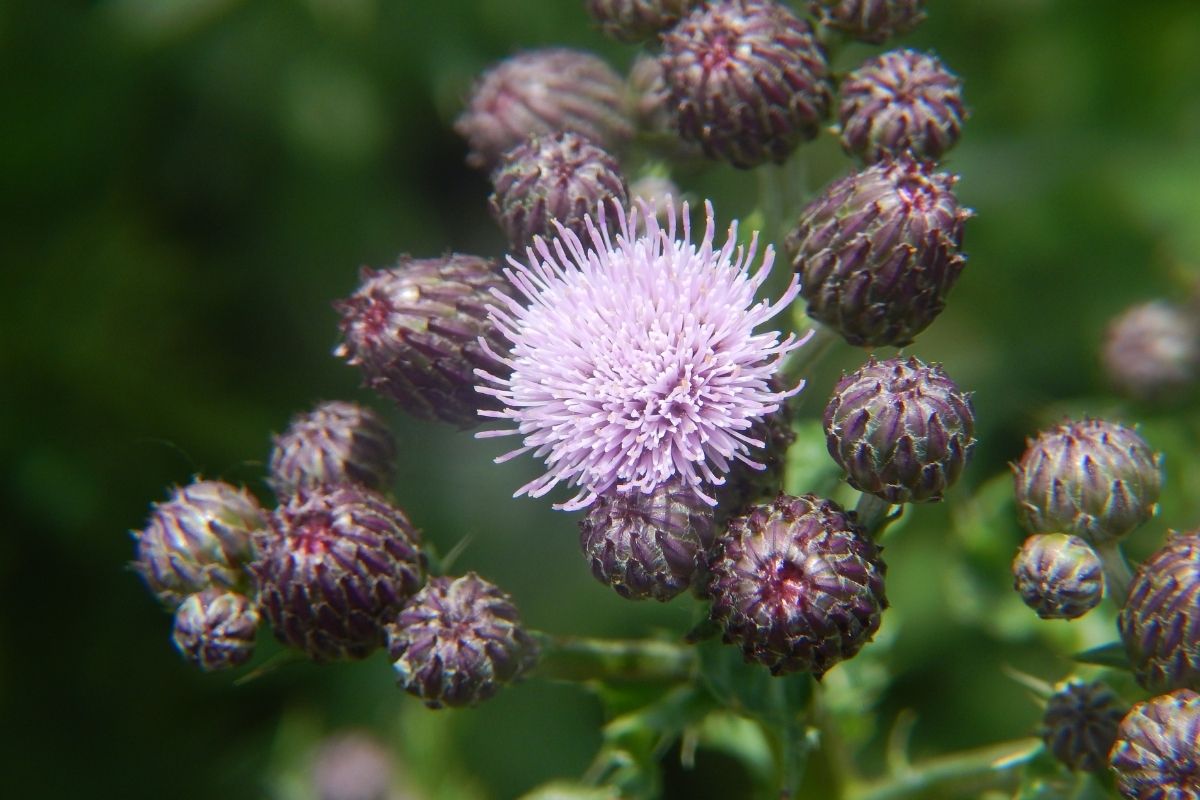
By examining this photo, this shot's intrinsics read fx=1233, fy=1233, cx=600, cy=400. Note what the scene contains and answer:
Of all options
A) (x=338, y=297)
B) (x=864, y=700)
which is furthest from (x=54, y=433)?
(x=864, y=700)

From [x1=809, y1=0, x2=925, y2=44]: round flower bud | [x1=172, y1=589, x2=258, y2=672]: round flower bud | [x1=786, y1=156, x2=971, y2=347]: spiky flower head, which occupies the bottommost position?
[x1=172, y1=589, x2=258, y2=672]: round flower bud

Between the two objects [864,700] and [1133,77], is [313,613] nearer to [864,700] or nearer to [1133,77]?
[864,700]

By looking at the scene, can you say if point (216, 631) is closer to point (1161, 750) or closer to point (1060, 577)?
point (1060, 577)

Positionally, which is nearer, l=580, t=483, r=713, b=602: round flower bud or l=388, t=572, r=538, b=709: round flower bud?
l=580, t=483, r=713, b=602: round flower bud

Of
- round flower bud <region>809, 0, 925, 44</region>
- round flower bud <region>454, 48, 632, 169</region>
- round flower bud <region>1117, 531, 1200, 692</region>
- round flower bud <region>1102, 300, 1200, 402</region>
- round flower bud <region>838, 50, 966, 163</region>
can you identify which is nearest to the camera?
round flower bud <region>1117, 531, 1200, 692</region>

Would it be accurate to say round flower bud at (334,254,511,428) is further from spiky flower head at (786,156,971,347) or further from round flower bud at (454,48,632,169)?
spiky flower head at (786,156,971,347)

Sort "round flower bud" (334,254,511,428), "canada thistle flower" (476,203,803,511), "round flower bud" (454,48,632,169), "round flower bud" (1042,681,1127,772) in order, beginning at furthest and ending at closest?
1. "round flower bud" (454,48,632,169)
2. "round flower bud" (334,254,511,428)
3. "round flower bud" (1042,681,1127,772)
4. "canada thistle flower" (476,203,803,511)

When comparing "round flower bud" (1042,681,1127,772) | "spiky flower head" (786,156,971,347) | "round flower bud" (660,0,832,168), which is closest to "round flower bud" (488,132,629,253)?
"round flower bud" (660,0,832,168)
